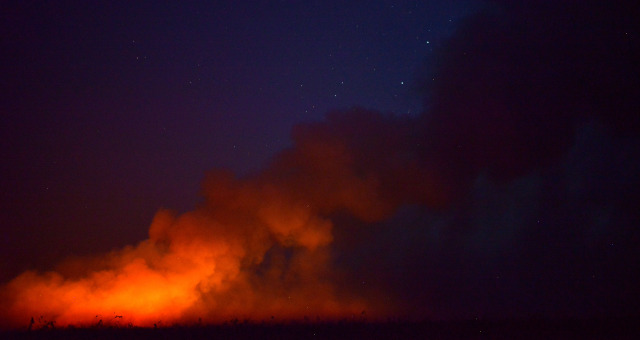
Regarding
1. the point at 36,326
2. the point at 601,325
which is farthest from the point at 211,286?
the point at 601,325

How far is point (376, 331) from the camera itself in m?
17.9

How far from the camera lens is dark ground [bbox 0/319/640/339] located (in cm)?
1714

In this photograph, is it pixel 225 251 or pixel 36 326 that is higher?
pixel 225 251

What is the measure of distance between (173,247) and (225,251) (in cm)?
264

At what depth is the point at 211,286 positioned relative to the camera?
Answer: 26766mm

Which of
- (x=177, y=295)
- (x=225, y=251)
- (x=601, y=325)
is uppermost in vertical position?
(x=225, y=251)

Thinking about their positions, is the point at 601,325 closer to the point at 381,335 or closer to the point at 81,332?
the point at 381,335

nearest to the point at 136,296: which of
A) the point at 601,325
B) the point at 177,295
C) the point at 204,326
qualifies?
the point at 177,295

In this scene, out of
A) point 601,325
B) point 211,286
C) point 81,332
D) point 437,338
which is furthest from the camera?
point 211,286

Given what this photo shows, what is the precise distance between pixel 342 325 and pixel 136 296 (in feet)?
35.7

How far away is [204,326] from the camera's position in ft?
66.6

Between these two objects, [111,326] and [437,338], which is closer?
[437,338]

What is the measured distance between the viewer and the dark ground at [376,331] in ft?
56.2

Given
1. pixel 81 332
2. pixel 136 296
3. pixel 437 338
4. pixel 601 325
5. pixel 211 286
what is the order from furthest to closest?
1. pixel 211 286
2. pixel 136 296
3. pixel 601 325
4. pixel 81 332
5. pixel 437 338
